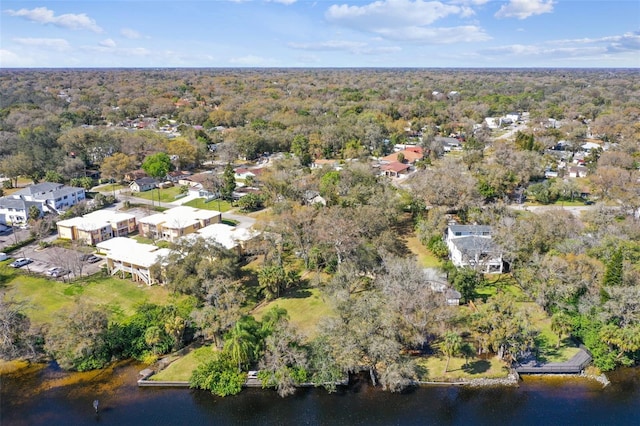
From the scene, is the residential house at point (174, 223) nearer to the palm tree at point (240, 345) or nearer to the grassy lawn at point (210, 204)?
the grassy lawn at point (210, 204)

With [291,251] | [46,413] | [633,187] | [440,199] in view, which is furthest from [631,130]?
[46,413]

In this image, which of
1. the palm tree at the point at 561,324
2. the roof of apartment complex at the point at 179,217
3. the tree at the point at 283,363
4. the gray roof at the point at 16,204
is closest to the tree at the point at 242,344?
the tree at the point at 283,363

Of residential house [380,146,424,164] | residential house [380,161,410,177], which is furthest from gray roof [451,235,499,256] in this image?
residential house [380,146,424,164]

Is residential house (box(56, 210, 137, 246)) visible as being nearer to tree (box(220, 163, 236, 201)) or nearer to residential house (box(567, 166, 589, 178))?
tree (box(220, 163, 236, 201))

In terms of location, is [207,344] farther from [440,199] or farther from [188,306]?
[440,199]

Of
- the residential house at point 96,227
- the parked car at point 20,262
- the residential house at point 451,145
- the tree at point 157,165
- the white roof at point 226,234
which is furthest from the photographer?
the residential house at point 451,145

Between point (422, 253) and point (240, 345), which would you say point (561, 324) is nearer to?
point (422, 253)
